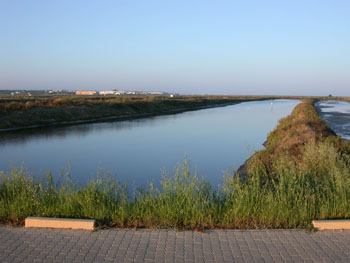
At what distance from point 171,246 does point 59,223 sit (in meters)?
1.66

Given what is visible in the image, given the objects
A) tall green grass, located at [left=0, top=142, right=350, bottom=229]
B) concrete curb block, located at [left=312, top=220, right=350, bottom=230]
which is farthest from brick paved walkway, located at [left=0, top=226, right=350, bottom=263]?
tall green grass, located at [left=0, top=142, right=350, bottom=229]

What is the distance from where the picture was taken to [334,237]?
4.84 m

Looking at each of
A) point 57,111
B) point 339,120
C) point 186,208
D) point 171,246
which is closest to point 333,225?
point 186,208

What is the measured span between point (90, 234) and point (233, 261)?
1929mm

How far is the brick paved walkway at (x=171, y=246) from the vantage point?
4246 millimetres

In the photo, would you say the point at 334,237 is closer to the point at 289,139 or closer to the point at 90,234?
the point at 90,234

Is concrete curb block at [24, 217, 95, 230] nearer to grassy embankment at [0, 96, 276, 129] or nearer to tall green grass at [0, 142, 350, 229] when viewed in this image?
tall green grass at [0, 142, 350, 229]

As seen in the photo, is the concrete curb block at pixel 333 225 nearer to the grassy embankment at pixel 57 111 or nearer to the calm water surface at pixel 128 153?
the calm water surface at pixel 128 153

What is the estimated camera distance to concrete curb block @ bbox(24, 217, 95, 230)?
508 cm

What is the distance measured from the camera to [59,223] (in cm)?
511

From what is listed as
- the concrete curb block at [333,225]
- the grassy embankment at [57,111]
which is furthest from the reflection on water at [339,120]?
the grassy embankment at [57,111]

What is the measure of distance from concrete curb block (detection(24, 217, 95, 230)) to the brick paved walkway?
0.11 metres

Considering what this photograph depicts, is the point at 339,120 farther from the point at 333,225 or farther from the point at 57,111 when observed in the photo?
the point at 333,225

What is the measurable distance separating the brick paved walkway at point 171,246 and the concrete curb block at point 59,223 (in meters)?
0.11
